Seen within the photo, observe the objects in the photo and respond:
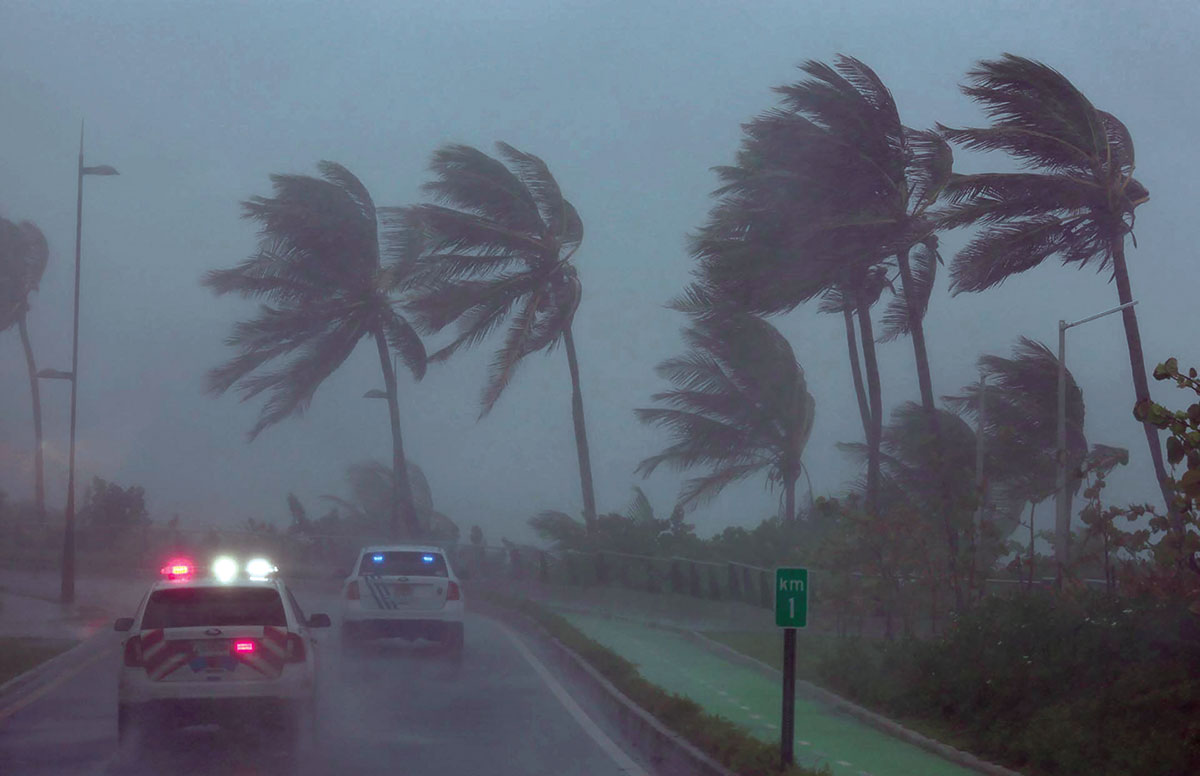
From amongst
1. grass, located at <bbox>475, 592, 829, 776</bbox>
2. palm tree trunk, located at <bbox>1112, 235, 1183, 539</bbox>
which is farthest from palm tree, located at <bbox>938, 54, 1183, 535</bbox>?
grass, located at <bbox>475, 592, 829, 776</bbox>

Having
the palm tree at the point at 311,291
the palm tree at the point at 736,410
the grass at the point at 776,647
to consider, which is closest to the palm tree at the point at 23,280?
the palm tree at the point at 311,291

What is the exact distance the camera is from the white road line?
419 inches

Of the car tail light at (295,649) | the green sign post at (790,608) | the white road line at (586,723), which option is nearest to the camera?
the green sign post at (790,608)

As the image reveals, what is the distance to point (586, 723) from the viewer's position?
12812mm

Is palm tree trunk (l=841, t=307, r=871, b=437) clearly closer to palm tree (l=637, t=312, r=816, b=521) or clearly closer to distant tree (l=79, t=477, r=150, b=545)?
palm tree (l=637, t=312, r=816, b=521)

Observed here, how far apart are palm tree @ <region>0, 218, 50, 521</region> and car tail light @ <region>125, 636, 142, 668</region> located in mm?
41949

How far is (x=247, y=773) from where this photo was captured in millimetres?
10180

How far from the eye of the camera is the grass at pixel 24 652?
15.7 meters

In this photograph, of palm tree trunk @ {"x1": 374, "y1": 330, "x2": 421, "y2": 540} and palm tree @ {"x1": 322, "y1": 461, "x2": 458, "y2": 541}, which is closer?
palm tree trunk @ {"x1": 374, "y1": 330, "x2": 421, "y2": 540}

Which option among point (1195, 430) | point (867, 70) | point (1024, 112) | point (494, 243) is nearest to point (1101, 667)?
point (1195, 430)

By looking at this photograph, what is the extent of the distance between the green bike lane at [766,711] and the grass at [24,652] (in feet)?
25.0

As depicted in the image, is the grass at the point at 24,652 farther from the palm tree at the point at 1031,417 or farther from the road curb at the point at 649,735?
the palm tree at the point at 1031,417

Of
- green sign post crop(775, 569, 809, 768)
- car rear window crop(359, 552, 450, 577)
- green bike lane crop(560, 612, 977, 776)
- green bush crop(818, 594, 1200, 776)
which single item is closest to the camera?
green bush crop(818, 594, 1200, 776)

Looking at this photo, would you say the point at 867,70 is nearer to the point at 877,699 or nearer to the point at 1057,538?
the point at 1057,538
